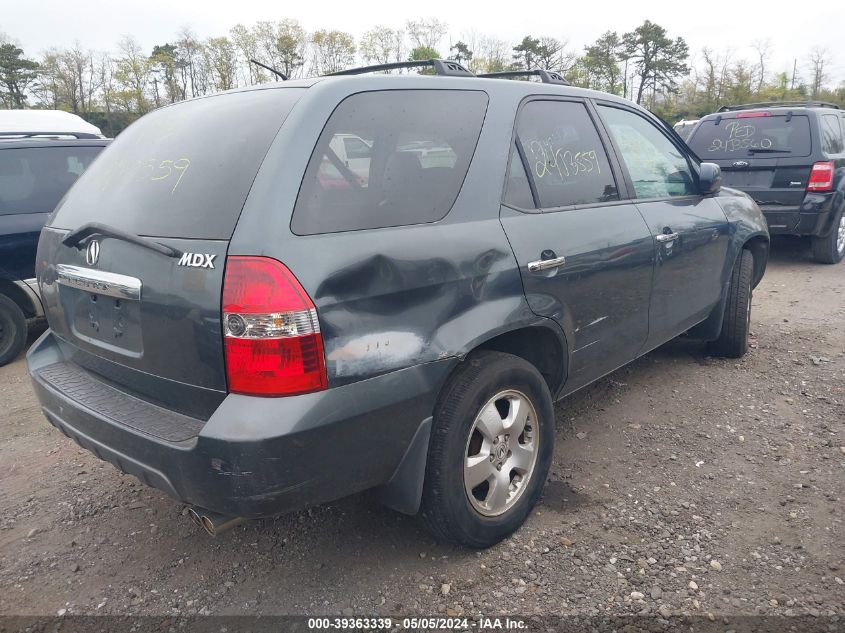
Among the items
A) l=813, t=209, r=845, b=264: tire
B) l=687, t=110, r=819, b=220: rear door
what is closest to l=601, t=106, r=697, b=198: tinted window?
l=687, t=110, r=819, b=220: rear door

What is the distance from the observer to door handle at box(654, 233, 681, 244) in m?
3.34

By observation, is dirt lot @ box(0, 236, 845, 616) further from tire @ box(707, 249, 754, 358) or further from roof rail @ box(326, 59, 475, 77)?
roof rail @ box(326, 59, 475, 77)

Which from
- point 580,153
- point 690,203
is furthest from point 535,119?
point 690,203

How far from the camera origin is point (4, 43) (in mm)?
38281

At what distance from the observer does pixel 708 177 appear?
3.87 meters

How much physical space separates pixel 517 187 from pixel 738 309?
8.24ft

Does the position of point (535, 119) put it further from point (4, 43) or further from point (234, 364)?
point (4, 43)

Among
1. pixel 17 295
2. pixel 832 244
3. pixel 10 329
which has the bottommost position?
pixel 10 329

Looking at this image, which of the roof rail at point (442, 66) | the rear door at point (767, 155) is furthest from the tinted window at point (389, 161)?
the rear door at point (767, 155)

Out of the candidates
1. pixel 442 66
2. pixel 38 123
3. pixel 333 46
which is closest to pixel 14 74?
pixel 333 46

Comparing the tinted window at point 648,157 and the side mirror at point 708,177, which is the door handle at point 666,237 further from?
the side mirror at point 708,177

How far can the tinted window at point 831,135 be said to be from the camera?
24.4ft

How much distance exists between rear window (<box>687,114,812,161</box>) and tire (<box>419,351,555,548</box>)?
251 inches

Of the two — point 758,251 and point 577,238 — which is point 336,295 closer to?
point 577,238
